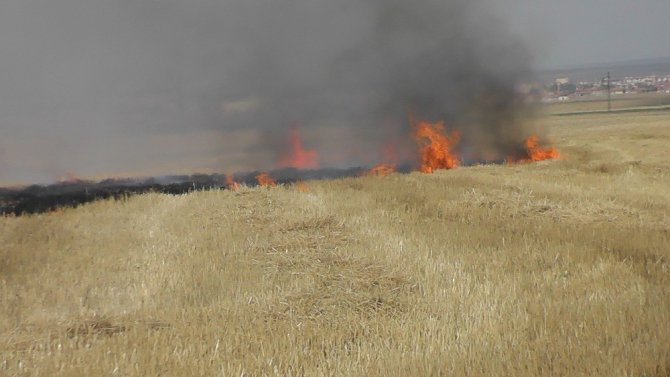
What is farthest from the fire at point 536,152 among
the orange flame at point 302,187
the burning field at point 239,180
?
the orange flame at point 302,187

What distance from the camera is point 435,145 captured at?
3078 cm

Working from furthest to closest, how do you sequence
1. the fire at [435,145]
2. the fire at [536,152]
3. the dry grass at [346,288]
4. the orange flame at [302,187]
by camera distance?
1. the fire at [536,152]
2. the fire at [435,145]
3. the orange flame at [302,187]
4. the dry grass at [346,288]

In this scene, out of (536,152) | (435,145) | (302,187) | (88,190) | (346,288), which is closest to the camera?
(346,288)

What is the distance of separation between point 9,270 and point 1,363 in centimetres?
475

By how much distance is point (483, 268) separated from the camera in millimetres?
8633

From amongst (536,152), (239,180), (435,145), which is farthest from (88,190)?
(536,152)

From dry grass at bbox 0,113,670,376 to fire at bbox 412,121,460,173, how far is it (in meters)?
13.3

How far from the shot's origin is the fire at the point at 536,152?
30.4 m

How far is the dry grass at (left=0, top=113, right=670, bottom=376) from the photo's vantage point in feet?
17.0

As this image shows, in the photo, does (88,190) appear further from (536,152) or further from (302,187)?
(536,152)

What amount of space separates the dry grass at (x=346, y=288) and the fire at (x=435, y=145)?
13.3 m

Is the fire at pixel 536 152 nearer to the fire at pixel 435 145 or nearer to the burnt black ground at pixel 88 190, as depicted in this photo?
the fire at pixel 435 145

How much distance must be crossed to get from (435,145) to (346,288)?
24.0 meters

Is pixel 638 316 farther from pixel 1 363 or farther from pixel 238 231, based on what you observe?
pixel 238 231
